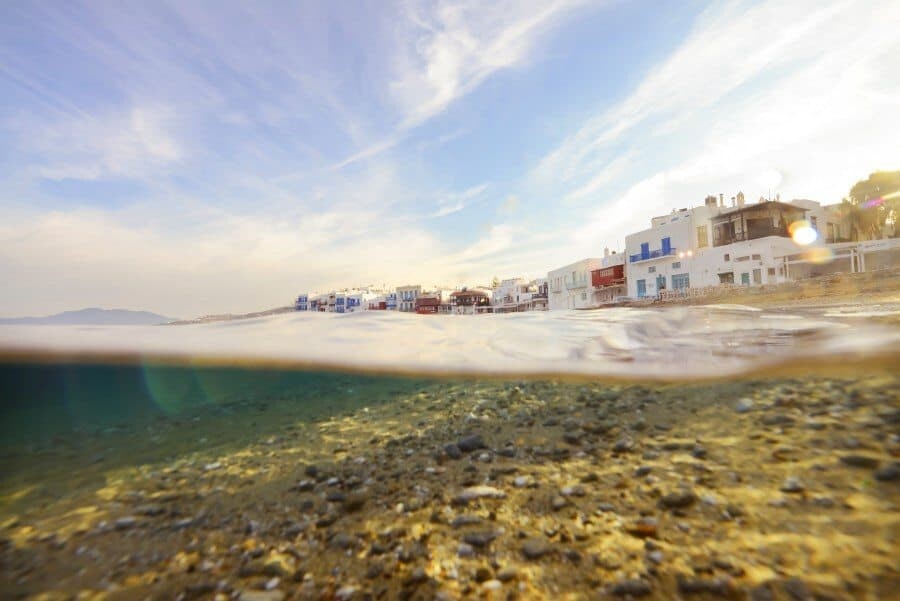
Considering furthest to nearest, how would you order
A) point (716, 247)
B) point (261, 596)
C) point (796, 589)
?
point (716, 247) → point (261, 596) → point (796, 589)

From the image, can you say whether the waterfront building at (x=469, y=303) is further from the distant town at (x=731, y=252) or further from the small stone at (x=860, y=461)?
the small stone at (x=860, y=461)

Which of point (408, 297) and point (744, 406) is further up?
point (408, 297)

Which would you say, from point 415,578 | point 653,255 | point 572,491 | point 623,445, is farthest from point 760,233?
point 415,578

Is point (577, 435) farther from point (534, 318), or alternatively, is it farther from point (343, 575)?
point (534, 318)

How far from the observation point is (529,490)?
9.75 ft

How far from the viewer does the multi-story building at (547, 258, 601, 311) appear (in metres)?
42.4

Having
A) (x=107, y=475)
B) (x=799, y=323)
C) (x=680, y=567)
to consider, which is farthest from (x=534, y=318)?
(x=107, y=475)

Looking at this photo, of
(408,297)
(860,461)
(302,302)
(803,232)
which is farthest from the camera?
(302,302)

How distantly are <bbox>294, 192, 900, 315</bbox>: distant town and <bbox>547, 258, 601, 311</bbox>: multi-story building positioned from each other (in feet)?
0.39

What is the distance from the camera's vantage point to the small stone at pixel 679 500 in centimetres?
247

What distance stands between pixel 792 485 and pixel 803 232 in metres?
40.1

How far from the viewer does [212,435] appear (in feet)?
20.4

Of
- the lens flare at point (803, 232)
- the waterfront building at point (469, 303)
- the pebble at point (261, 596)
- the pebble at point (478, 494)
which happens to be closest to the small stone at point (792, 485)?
the pebble at point (478, 494)

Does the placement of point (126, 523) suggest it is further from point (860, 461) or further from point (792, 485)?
point (860, 461)
